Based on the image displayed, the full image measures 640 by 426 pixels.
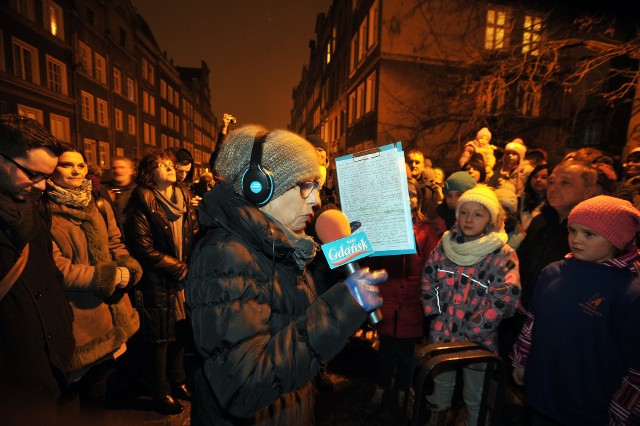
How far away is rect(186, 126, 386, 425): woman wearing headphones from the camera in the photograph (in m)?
1.19

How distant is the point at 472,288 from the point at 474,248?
35 centimetres

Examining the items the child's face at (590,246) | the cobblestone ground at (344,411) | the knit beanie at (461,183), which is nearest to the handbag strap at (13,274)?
the cobblestone ground at (344,411)

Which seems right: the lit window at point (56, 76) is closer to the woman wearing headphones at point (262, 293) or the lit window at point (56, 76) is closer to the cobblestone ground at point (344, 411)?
the cobblestone ground at point (344, 411)

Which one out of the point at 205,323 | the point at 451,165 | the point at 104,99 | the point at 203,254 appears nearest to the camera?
the point at 205,323

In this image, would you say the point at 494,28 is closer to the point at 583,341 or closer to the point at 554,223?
the point at 554,223

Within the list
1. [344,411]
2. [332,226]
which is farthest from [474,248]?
[344,411]

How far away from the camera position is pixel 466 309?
112 inches

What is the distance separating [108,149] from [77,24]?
830 cm

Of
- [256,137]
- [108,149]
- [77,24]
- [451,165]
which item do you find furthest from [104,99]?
[256,137]

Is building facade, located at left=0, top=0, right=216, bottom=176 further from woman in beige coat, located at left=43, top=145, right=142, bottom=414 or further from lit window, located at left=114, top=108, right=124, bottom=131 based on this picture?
woman in beige coat, located at left=43, top=145, right=142, bottom=414

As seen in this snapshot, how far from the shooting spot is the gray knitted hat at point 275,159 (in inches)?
55.6

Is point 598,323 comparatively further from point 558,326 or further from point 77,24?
point 77,24

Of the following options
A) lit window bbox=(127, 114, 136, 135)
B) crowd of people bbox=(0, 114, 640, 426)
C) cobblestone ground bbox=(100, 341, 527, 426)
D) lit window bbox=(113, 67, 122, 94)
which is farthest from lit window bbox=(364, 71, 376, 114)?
lit window bbox=(127, 114, 136, 135)

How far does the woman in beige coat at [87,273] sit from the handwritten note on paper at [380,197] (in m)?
2.19
